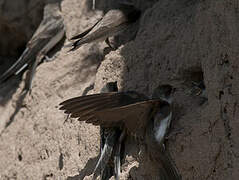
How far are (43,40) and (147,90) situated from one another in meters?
1.99

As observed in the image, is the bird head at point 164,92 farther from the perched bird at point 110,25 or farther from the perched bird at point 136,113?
the perched bird at point 110,25

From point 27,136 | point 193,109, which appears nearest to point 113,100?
point 193,109

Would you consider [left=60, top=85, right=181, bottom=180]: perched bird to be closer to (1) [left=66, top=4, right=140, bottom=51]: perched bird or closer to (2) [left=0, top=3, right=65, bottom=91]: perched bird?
(1) [left=66, top=4, right=140, bottom=51]: perched bird

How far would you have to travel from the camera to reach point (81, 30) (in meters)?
5.21

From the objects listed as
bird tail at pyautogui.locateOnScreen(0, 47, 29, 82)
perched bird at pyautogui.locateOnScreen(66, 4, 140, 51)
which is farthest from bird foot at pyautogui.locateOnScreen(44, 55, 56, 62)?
perched bird at pyautogui.locateOnScreen(66, 4, 140, 51)

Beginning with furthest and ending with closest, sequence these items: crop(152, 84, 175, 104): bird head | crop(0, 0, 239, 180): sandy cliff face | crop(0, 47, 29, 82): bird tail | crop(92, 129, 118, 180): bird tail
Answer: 1. crop(0, 47, 29, 82): bird tail
2. crop(92, 129, 118, 180): bird tail
3. crop(152, 84, 175, 104): bird head
4. crop(0, 0, 239, 180): sandy cliff face

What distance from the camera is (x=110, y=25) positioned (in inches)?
187

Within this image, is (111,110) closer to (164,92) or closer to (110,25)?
(164,92)

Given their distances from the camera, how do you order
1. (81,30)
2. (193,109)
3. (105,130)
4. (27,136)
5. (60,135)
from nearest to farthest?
(193,109) → (105,130) → (60,135) → (27,136) → (81,30)

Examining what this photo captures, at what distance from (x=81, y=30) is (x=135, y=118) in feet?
6.15

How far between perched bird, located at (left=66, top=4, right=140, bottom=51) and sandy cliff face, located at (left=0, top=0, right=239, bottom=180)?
0.20 meters

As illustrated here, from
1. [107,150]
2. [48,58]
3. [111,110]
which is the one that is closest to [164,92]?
[111,110]

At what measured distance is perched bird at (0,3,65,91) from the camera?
214 inches

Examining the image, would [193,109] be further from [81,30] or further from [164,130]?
[81,30]
